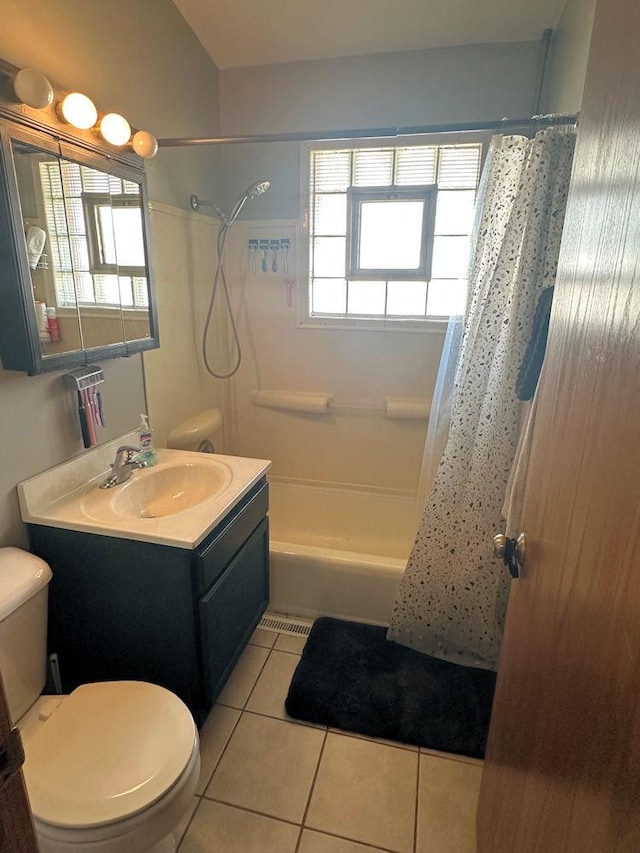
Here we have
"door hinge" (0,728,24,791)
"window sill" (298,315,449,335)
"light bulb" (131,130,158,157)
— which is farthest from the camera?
"window sill" (298,315,449,335)

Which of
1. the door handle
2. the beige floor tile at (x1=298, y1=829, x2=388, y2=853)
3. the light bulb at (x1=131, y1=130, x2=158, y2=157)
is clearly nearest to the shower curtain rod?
the light bulb at (x1=131, y1=130, x2=158, y2=157)

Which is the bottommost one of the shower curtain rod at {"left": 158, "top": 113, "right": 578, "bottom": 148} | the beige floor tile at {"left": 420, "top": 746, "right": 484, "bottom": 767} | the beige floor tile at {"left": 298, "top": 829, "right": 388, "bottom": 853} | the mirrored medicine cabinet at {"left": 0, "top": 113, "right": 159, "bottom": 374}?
the beige floor tile at {"left": 298, "top": 829, "right": 388, "bottom": 853}

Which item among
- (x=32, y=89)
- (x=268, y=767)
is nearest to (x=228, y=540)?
(x=268, y=767)

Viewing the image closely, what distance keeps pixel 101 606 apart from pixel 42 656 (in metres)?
0.19

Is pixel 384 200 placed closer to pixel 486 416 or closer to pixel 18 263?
pixel 486 416

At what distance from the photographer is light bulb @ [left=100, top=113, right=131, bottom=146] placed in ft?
4.94

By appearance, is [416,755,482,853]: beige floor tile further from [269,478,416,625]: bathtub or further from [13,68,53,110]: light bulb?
[13,68,53,110]: light bulb

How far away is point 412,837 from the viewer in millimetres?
1362

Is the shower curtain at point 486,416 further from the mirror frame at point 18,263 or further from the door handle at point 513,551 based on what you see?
the mirror frame at point 18,263

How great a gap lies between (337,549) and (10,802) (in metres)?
2.24

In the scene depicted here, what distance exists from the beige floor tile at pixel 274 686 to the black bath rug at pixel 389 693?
4cm

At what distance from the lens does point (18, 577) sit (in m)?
Answer: 1.24

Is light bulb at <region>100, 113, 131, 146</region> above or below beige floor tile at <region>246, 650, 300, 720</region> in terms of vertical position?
above

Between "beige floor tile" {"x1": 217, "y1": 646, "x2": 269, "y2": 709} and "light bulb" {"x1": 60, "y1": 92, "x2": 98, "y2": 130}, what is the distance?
1.96 meters
